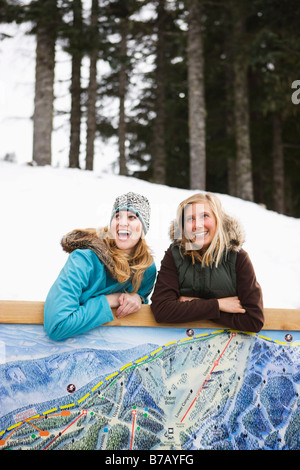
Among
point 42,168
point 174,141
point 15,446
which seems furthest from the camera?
Result: point 174,141

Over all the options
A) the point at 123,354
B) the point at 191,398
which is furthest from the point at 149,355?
the point at 191,398

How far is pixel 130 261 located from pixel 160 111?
12.3 m

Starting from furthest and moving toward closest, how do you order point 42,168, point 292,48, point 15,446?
point 292,48 → point 42,168 → point 15,446

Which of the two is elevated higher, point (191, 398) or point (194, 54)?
point (194, 54)

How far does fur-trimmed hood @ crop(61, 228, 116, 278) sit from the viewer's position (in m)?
2.35

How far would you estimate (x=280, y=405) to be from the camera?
7.70ft

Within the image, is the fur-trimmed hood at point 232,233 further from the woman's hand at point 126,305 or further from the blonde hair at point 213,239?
the woman's hand at point 126,305

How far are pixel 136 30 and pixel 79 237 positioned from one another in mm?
12658

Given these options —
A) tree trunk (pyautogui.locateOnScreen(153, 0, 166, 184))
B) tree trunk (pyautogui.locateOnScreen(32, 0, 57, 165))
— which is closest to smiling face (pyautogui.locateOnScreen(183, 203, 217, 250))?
tree trunk (pyautogui.locateOnScreen(32, 0, 57, 165))

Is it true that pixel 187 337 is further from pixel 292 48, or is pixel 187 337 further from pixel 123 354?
pixel 292 48

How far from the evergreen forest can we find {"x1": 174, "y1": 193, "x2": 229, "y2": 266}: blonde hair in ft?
24.4

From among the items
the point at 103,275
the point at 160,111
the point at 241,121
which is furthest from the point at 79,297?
the point at 160,111

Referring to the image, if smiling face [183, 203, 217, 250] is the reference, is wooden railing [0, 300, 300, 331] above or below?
below

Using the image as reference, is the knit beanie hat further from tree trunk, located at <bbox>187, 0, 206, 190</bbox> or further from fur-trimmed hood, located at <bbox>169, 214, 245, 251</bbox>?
tree trunk, located at <bbox>187, 0, 206, 190</bbox>
